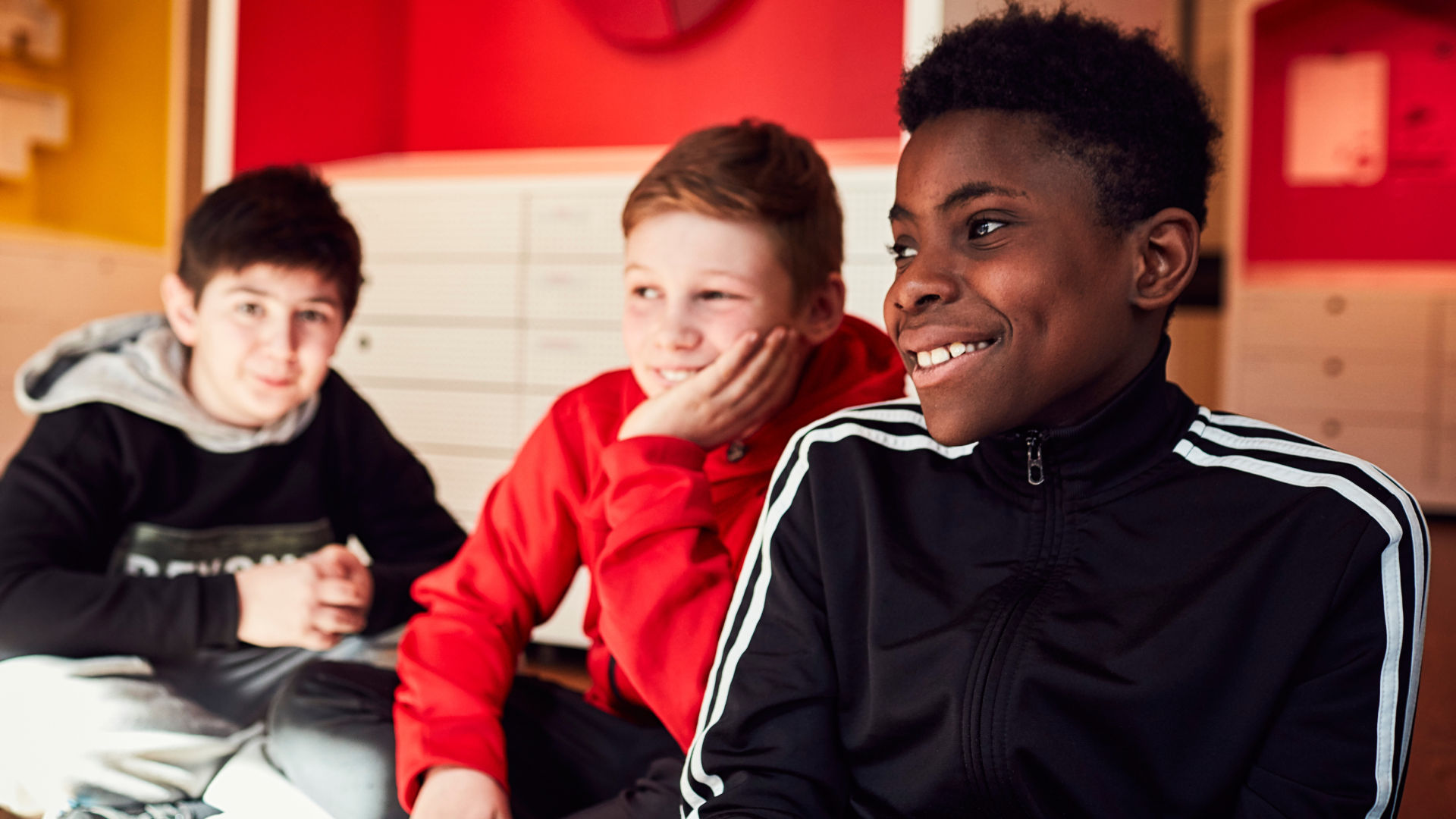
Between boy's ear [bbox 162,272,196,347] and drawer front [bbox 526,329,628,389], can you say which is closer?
boy's ear [bbox 162,272,196,347]

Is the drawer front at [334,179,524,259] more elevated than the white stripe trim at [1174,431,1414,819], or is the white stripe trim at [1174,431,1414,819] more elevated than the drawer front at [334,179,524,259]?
the drawer front at [334,179,524,259]

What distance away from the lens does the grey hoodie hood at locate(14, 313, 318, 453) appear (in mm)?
1295

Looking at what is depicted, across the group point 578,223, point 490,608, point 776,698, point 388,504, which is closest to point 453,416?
point 578,223

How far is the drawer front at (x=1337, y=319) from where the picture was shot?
173 inches

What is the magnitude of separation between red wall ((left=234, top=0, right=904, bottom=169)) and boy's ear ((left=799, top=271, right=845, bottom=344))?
1413 mm

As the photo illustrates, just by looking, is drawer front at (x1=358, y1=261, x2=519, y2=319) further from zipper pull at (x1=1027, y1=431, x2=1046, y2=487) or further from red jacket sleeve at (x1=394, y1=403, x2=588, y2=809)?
zipper pull at (x1=1027, y1=431, x2=1046, y2=487)

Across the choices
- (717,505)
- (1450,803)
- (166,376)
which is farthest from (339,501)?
(1450,803)

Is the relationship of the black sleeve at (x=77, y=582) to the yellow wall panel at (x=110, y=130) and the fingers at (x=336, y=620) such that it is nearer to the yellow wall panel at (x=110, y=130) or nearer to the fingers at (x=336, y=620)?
the fingers at (x=336, y=620)

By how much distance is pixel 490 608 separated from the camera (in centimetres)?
107

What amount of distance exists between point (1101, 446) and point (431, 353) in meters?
1.89

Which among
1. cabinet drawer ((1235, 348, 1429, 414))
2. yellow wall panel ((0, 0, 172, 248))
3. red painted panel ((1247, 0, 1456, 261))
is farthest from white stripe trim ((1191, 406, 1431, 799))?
red painted panel ((1247, 0, 1456, 261))

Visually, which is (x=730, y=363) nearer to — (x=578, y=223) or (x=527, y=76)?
(x=578, y=223)

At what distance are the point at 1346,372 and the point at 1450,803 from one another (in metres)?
3.36

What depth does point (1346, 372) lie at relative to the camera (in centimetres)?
447
